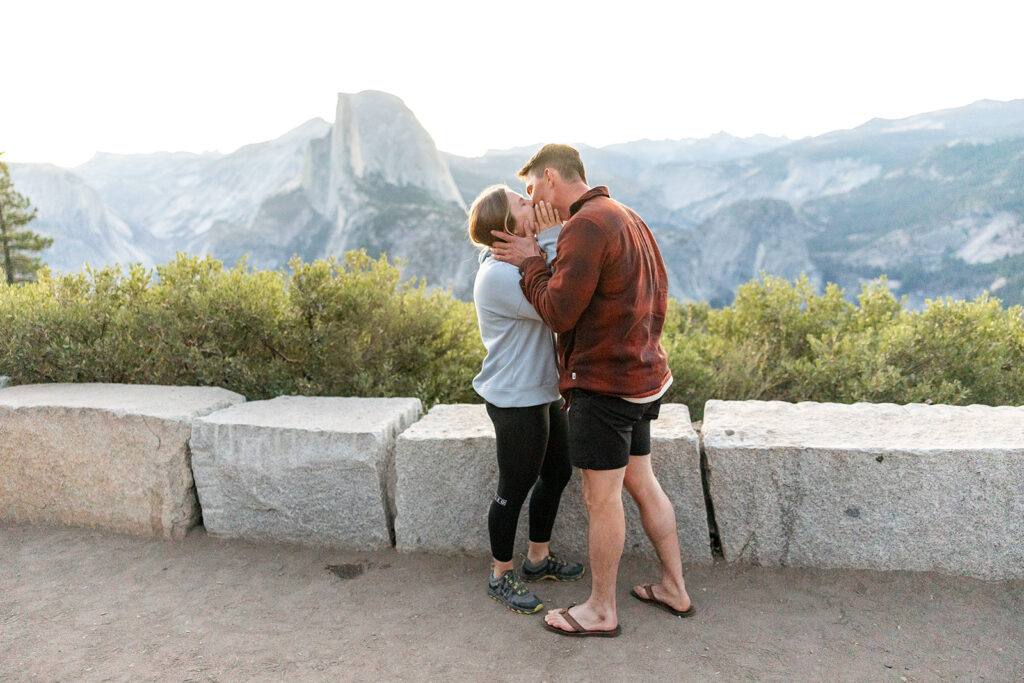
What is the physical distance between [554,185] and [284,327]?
3.00 meters

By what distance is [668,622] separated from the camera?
2.67 meters

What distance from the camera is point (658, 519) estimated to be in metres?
2.66

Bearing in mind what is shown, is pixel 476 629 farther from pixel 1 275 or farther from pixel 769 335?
pixel 1 275

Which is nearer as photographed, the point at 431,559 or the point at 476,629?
the point at 476,629

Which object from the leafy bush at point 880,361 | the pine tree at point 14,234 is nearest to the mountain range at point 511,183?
the pine tree at point 14,234

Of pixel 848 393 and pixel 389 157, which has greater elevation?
pixel 389 157

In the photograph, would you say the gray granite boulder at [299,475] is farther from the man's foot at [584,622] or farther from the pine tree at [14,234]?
the pine tree at [14,234]

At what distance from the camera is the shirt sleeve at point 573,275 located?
7.14 ft

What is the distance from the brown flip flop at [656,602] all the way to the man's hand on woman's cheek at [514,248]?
1.55 m

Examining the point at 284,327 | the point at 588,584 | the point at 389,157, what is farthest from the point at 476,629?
the point at 389,157

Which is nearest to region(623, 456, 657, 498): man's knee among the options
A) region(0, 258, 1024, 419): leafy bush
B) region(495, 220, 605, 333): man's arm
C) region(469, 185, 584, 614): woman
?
region(469, 185, 584, 614): woman

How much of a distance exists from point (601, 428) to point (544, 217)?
0.85 meters

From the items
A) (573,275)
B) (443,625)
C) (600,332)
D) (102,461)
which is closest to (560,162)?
(573,275)

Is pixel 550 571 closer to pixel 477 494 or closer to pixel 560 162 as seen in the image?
pixel 477 494
